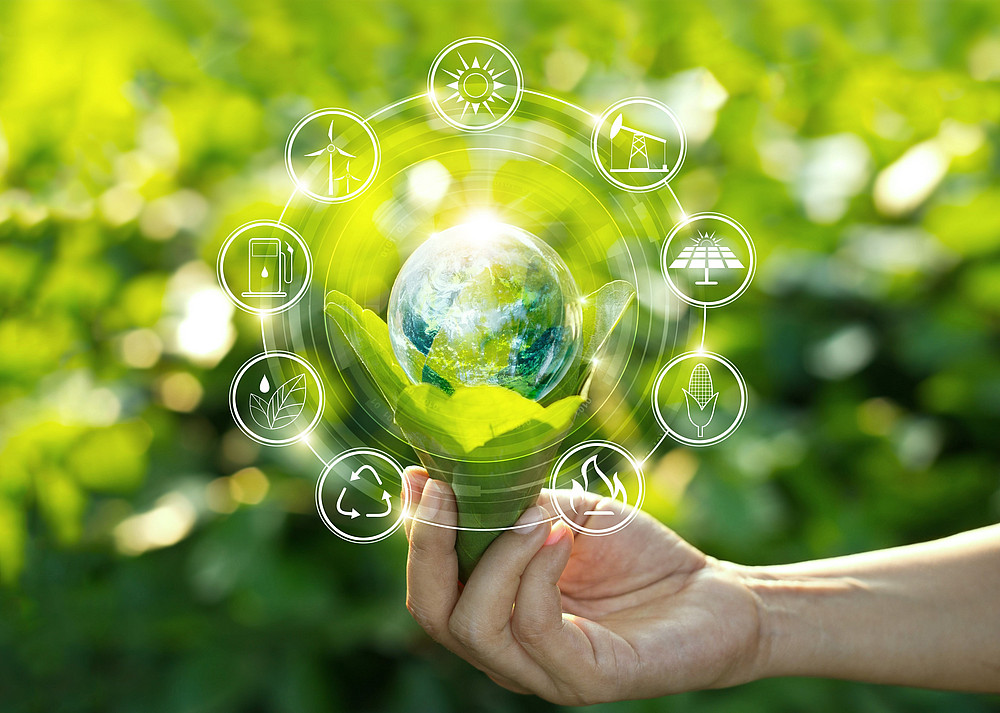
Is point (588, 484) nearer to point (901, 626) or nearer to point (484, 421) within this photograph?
point (484, 421)

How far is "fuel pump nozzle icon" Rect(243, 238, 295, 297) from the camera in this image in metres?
0.43

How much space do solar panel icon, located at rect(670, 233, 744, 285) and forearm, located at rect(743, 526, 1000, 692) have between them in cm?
27

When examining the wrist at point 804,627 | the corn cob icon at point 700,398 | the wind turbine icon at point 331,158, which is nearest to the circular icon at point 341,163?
the wind turbine icon at point 331,158

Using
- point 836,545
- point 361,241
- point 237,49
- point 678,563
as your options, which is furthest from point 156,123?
point 836,545

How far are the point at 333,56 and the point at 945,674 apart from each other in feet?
2.51

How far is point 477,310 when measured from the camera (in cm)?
36

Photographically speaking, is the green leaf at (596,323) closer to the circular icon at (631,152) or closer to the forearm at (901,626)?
the circular icon at (631,152)

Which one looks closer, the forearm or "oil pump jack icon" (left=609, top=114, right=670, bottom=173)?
"oil pump jack icon" (left=609, top=114, right=670, bottom=173)

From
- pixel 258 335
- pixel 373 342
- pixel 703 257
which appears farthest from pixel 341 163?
pixel 258 335

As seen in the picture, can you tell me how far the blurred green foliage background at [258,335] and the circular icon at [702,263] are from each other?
20cm

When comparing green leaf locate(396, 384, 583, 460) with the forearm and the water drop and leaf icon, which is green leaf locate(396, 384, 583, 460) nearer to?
the water drop and leaf icon

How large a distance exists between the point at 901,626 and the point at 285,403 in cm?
48

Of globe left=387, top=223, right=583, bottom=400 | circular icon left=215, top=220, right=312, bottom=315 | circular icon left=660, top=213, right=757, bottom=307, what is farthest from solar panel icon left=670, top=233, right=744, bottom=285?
circular icon left=215, top=220, right=312, bottom=315

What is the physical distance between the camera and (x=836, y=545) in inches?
30.0
